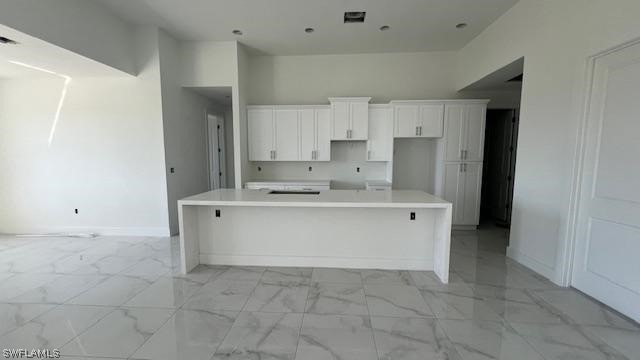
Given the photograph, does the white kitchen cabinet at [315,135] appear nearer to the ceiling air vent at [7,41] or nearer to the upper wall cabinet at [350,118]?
the upper wall cabinet at [350,118]

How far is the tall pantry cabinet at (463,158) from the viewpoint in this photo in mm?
4332

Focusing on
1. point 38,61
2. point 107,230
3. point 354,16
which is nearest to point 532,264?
point 354,16

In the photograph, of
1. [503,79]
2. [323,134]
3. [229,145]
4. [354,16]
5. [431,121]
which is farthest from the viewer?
[229,145]

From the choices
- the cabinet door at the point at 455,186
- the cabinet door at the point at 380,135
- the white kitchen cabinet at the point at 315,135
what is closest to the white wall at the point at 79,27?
the white kitchen cabinet at the point at 315,135

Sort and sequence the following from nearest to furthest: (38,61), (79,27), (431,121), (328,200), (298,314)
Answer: (298,314)
(328,200)
(79,27)
(38,61)
(431,121)

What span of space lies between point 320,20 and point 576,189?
3.64 metres

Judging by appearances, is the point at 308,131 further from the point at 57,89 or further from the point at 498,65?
the point at 57,89

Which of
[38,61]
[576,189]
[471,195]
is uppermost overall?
[38,61]

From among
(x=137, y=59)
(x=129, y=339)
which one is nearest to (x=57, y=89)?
(x=137, y=59)

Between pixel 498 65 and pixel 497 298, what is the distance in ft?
10.2

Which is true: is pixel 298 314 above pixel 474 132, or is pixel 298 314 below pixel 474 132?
below

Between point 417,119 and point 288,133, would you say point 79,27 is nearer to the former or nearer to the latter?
point 288,133

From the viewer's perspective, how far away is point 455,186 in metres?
4.45

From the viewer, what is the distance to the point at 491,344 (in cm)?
177
